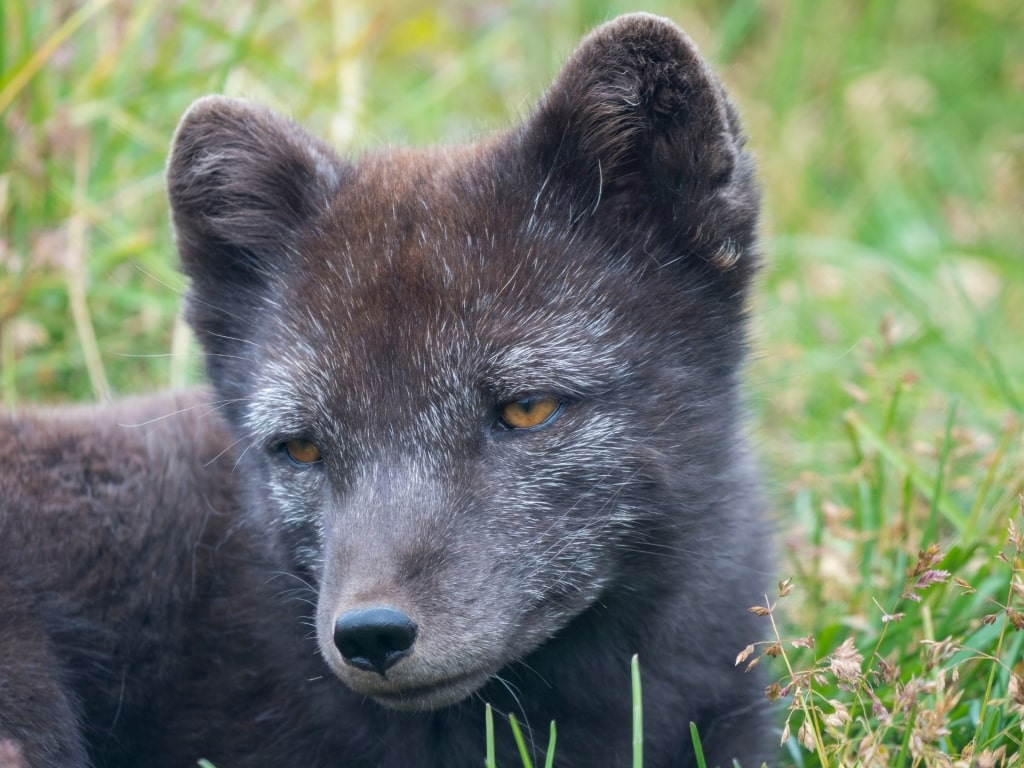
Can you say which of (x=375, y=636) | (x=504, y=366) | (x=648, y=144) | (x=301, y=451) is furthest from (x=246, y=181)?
(x=375, y=636)

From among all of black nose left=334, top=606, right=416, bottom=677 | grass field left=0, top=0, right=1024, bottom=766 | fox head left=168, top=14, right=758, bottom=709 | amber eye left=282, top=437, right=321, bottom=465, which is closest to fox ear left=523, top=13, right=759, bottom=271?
fox head left=168, top=14, right=758, bottom=709

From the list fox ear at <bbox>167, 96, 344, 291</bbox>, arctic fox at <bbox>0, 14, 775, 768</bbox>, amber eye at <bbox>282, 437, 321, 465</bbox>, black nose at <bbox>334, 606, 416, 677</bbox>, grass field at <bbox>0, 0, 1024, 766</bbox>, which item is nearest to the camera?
black nose at <bbox>334, 606, 416, 677</bbox>

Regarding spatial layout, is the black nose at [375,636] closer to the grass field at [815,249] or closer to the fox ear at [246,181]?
the grass field at [815,249]

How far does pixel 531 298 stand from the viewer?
3.78 meters

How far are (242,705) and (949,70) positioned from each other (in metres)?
8.25

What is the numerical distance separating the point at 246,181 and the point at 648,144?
1.30m

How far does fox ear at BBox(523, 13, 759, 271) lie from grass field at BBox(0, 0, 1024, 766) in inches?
24.1

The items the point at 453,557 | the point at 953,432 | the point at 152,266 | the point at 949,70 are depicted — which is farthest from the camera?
the point at 949,70

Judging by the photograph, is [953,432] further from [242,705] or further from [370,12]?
[370,12]

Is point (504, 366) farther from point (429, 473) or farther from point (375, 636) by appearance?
point (375, 636)

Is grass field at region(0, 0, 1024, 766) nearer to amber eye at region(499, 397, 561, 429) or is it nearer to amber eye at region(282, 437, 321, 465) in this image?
amber eye at region(499, 397, 561, 429)

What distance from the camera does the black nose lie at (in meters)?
3.26

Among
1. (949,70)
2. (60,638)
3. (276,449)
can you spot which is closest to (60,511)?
(60,638)

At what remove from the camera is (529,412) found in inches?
145
